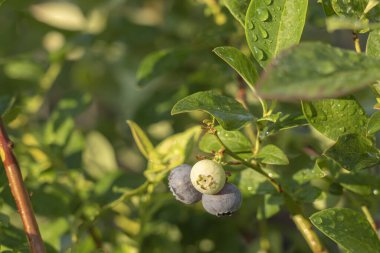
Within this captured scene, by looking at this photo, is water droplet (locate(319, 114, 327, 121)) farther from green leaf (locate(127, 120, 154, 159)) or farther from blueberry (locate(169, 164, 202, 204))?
green leaf (locate(127, 120, 154, 159))

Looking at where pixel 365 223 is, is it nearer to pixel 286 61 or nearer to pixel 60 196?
pixel 286 61

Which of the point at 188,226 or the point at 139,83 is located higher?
the point at 139,83

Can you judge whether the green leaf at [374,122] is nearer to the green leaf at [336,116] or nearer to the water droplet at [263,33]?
the green leaf at [336,116]

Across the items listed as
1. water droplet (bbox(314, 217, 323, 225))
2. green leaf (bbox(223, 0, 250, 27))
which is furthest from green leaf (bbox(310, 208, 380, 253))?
green leaf (bbox(223, 0, 250, 27))

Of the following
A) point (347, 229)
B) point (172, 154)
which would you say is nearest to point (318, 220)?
point (347, 229)

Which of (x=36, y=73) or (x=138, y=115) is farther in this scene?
(x=36, y=73)

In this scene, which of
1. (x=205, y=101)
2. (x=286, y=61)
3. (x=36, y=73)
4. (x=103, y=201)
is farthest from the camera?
(x=36, y=73)

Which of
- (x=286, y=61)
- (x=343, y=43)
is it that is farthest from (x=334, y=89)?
(x=343, y=43)
